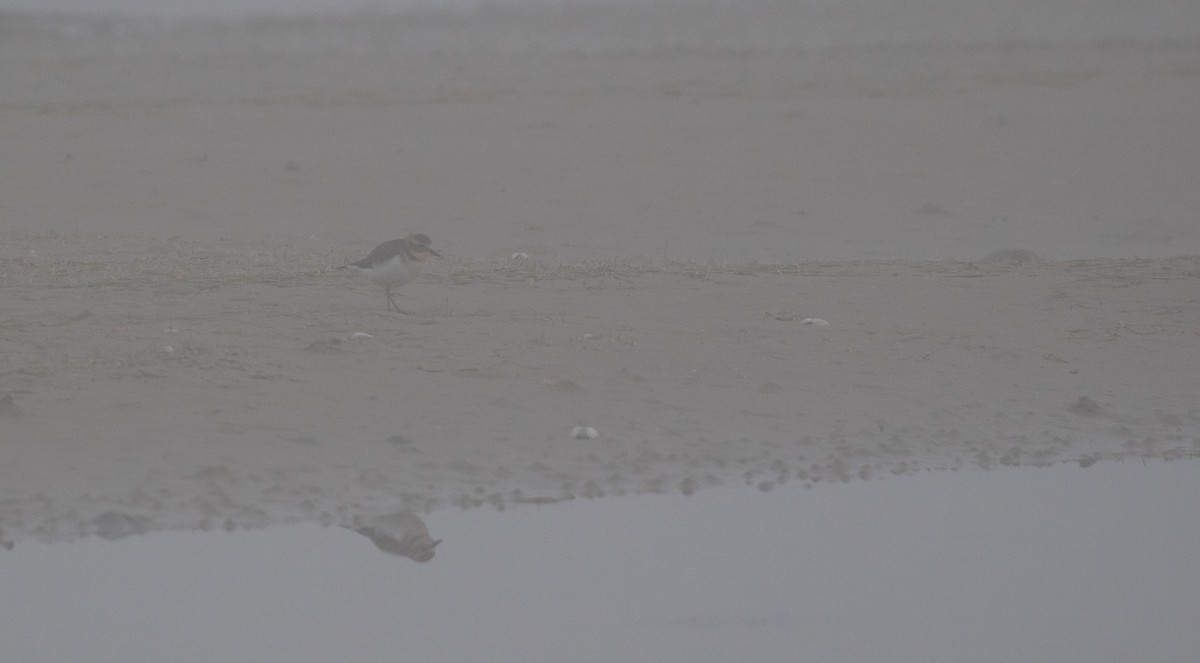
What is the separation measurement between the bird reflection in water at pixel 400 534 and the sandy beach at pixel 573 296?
130mm

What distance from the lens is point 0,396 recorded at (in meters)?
7.89

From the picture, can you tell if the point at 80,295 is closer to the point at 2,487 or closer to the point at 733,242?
the point at 2,487

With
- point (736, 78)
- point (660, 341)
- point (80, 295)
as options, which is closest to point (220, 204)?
point (80, 295)

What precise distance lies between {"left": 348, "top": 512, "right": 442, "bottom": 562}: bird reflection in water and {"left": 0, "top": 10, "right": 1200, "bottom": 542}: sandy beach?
0.43 feet

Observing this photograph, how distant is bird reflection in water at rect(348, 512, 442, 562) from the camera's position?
21.9ft

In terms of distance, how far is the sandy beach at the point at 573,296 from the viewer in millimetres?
7785

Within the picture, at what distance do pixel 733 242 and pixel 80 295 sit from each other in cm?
657

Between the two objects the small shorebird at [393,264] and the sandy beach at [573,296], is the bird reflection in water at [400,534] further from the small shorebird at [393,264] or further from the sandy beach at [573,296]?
the small shorebird at [393,264]

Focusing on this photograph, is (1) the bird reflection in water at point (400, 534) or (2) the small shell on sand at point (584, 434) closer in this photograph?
A: (1) the bird reflection in water at point (400, 534)

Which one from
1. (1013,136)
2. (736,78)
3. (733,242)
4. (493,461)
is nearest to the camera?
(493,461)

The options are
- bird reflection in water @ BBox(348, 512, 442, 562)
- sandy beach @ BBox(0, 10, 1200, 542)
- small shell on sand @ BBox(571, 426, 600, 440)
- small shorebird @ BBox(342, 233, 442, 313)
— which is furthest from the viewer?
small shorebird @ BBox(342, 233, 442, 313)

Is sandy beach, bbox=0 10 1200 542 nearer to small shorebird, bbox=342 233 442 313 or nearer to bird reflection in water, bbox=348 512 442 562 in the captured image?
bird reflection in water, bbox=348 512 442 562

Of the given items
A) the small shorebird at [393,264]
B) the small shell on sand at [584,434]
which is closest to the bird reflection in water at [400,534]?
the small shell on sand at [584,434]

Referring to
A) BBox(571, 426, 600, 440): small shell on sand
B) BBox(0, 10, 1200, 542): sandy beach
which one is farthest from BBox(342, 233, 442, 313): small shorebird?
BBox(571, 426, 600, 440): small shell on sand
